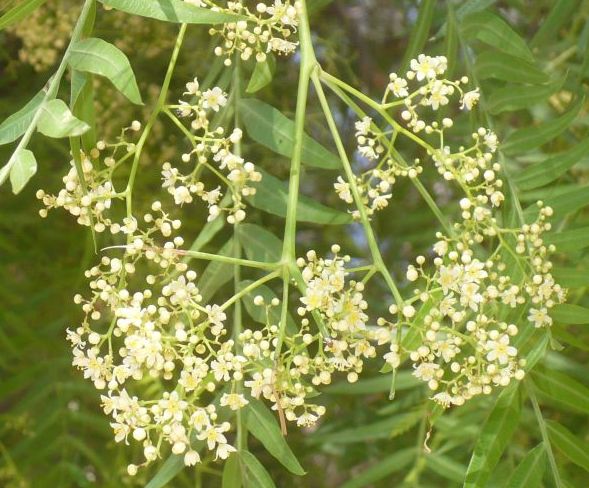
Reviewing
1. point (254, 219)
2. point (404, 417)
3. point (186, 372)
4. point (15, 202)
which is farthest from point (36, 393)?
point (186, 372)

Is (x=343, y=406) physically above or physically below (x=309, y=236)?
below

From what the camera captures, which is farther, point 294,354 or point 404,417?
point 404,417

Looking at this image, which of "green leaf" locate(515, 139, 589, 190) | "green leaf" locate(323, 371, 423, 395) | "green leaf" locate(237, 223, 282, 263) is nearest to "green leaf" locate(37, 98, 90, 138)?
"green leaf" locate(237, 223, 282, 263)

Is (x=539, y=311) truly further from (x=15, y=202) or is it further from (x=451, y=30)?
(x=15, y=202)

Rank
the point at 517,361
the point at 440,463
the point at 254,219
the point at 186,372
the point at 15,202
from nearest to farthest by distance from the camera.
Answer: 1. the point at 186,372
2. the point at 517,361
3. the point at 440,463
4. the point at 254,219
5. the point at 15,202

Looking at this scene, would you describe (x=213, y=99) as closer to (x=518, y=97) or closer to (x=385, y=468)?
(x=518, y=97)

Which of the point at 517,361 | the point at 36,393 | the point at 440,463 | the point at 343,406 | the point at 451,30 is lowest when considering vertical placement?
the point at 343,406

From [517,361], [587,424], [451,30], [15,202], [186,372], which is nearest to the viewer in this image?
[186,372]
